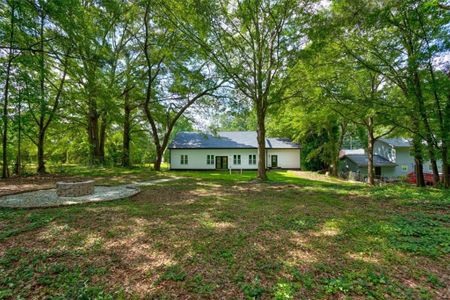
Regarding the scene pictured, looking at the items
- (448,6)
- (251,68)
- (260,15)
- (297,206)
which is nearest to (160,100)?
(251,68)

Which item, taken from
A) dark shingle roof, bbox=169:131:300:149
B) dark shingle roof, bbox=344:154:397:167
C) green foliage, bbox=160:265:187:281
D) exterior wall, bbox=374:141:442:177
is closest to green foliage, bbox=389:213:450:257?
green foliage, bbox=160:265:187:281

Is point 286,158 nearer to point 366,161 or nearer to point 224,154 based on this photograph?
point 224,154

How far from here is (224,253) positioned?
11.7 ft

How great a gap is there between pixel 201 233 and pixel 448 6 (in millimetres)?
12010

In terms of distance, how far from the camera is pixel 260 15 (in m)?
11.3

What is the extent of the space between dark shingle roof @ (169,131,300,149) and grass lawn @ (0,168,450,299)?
1969 centimetres

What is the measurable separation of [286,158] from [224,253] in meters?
24.5

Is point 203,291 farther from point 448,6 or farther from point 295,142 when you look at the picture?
point 295,142

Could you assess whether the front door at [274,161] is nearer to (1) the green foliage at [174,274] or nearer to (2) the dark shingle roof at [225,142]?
(2) the dark shingle roof at [225,142]

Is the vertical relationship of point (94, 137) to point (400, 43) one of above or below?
below

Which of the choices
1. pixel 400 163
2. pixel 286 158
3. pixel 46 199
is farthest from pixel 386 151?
pixel 46 199

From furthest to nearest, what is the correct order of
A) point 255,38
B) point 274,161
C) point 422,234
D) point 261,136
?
1. point 274,161
2. point 261,136
3. point 255,38
4. point 422,234

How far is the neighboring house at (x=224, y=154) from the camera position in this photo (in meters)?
25.7

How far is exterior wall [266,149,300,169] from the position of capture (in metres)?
26.8
